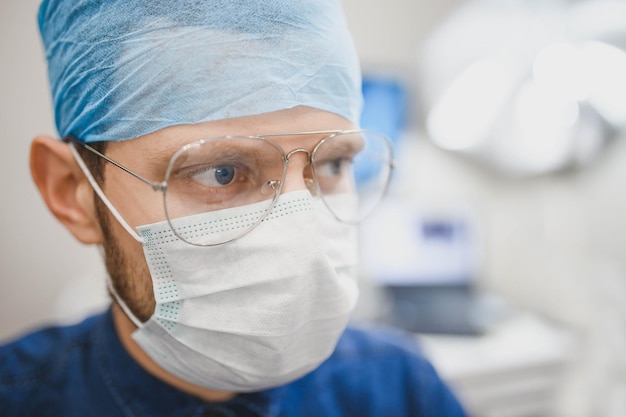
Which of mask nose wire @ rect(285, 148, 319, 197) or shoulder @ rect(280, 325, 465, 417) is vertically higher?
mask nose wire @ rect(285, 148, 319, 197)

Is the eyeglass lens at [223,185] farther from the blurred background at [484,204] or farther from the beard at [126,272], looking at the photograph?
the blurred background at [484,204]

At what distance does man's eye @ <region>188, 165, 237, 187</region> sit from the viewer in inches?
22.6

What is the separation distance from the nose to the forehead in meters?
0.01

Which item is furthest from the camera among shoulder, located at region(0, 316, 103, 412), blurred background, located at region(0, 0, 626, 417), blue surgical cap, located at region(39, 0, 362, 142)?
blurred background, located at region(0, 0, 626, 417)

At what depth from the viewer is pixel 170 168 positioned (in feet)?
1.79

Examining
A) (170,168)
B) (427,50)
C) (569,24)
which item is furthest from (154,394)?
(569,24)

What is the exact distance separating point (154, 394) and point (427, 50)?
47.0 inches

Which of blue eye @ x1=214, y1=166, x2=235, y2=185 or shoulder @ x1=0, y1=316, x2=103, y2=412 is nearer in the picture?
blue eye @ x1=214, y1=166, x2=235, y2=185

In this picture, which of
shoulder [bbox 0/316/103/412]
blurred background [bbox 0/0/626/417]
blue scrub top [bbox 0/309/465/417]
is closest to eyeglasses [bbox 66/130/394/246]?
blue scrub top [bbox 0/309/465/417]

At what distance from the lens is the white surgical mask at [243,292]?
0.56 metres

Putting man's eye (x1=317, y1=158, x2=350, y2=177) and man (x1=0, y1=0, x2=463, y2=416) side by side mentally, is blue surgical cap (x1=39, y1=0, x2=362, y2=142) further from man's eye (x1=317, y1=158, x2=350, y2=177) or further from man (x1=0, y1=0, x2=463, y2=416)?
man's eye (x1=317, y1=158, x2=350, y2=177)

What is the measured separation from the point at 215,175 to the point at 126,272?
0.67 feet

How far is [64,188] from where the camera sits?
689 millimetres

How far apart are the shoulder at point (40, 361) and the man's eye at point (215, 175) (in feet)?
1.55
